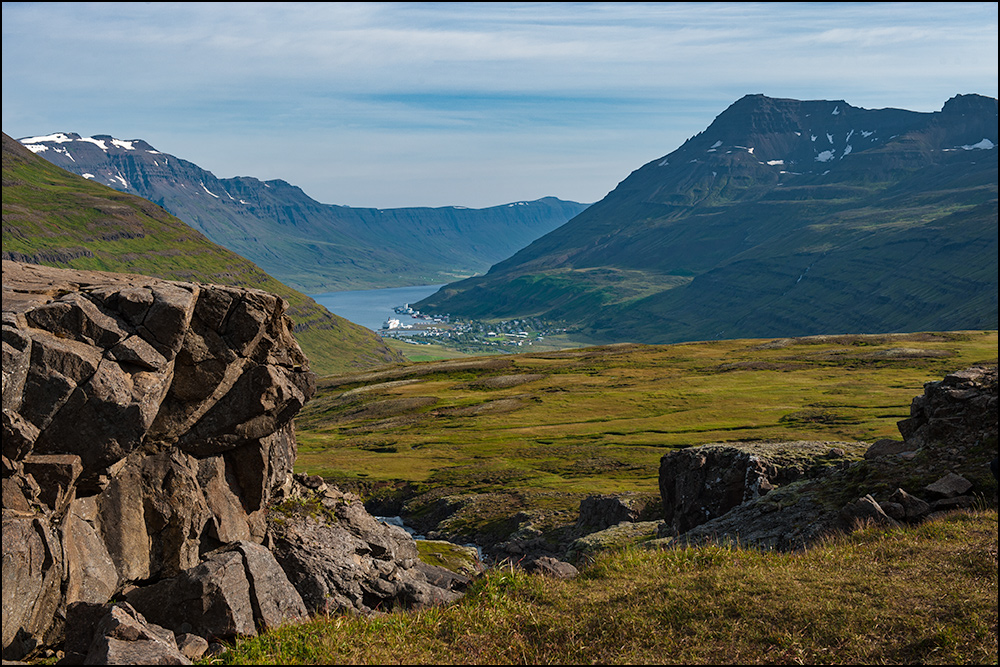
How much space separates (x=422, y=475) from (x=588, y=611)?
3497 inches

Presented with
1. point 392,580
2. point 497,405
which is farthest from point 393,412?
point 392,580

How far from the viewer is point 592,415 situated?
13475 centimetres

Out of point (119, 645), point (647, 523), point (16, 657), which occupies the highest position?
point (119, 645)

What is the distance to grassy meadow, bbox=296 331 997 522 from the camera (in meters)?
99.6

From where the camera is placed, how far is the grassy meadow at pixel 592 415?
99.6 m

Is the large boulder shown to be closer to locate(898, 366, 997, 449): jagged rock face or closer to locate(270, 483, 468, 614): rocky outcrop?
locate(270, 483, 468, 614): rocky outcrop

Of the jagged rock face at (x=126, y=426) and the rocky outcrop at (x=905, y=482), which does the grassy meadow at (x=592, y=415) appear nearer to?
the rocky outcrop at (x=905, y=482)

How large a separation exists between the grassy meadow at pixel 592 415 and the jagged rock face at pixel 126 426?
5456 cm

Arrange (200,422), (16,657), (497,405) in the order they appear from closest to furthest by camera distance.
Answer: (16,657)
(200,422)
(497,405)

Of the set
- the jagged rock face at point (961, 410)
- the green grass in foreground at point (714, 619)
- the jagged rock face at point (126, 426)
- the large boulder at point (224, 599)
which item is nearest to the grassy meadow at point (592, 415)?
the jagged rock face at point (961, 410)

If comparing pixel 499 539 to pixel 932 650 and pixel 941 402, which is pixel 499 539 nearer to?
pixel 941 402

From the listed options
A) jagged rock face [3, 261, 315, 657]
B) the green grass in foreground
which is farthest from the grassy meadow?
the green grass in foreground

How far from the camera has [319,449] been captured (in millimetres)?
127125

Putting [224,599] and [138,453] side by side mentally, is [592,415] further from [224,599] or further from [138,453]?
[224,599]
